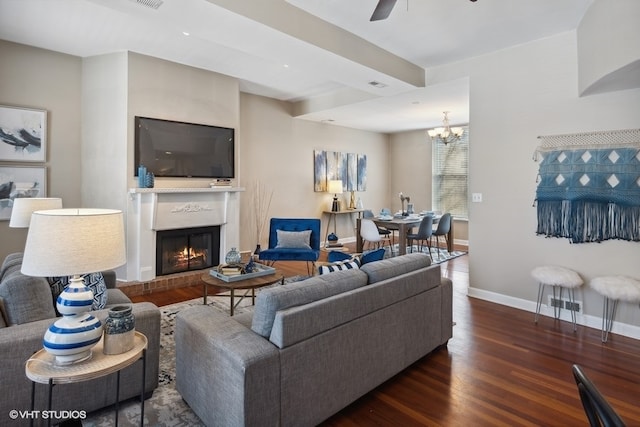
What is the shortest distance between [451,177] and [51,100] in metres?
7.61

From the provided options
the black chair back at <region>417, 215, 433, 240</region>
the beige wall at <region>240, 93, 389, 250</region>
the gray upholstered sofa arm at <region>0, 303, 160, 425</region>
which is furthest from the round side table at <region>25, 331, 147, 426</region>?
the black chair back at <region>417, 215, 433, 240</region>

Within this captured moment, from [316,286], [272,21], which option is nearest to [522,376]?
[316,286]

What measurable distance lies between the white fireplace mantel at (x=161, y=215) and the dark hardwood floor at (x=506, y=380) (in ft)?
11.4

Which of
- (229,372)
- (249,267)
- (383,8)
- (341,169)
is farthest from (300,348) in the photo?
(341,169)

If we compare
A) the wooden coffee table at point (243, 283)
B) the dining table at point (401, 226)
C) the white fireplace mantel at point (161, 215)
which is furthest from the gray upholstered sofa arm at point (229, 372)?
the dining table at point (401, 226)

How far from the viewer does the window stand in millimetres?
8000

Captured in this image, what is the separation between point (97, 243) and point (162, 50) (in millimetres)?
3659

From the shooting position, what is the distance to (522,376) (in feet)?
8.25

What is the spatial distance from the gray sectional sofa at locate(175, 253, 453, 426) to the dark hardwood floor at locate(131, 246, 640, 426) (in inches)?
6.7

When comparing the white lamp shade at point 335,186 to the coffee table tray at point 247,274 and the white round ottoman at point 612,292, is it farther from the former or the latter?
the white round ottoman at point 612,292

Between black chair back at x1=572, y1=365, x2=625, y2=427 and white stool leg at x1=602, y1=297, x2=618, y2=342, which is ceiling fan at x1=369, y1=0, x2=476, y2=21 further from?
white stool leg at x1=602, y1=297, x2=618, y2=342

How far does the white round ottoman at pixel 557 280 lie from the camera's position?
3.33 metres

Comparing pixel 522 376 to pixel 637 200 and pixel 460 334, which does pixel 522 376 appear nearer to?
pixel 460 334

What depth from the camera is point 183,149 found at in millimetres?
4906
